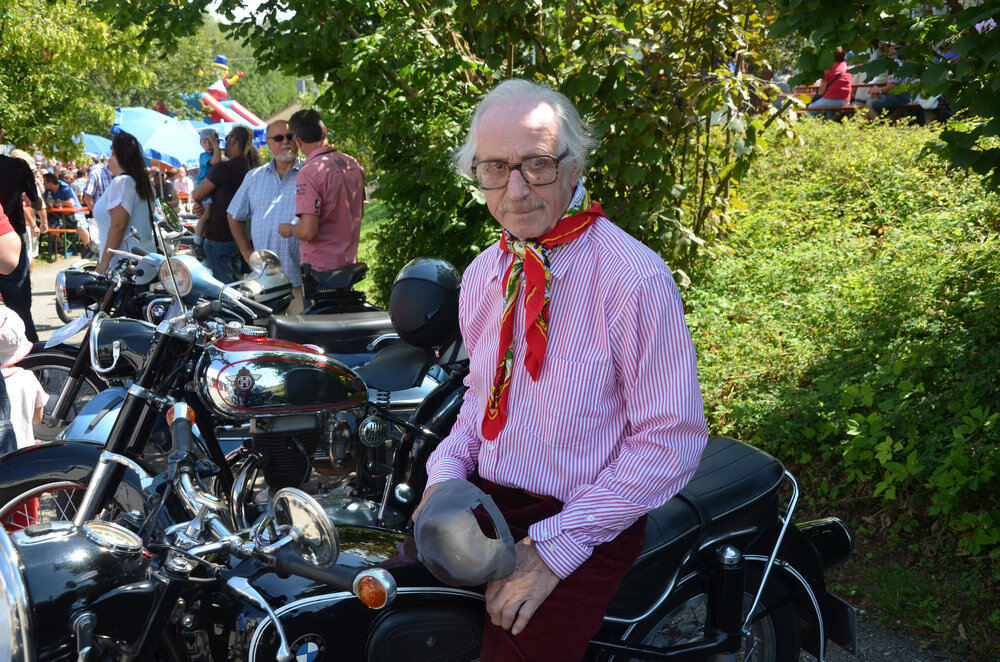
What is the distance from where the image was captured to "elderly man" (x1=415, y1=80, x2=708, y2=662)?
1803 mm

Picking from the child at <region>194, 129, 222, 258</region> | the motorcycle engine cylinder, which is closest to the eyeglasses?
the motorcycle engine cylinder

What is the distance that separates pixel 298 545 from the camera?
5.07 feet

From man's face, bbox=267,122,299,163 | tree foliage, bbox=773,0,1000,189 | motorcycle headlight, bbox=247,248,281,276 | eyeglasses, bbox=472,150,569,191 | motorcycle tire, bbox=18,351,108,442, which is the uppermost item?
tree foliage, bbox=773,0,1000,189

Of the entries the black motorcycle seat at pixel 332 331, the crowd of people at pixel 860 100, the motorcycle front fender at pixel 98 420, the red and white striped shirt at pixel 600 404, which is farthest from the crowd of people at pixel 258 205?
the crowd of people at pixel 860 100

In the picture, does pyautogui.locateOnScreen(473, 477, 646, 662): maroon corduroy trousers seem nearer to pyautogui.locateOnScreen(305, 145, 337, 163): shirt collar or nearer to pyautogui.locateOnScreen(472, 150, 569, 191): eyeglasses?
pyautogui.locateOnScreen(472, 150, 569, 191): eyeglasses

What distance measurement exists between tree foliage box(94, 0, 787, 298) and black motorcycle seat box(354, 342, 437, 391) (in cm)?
197

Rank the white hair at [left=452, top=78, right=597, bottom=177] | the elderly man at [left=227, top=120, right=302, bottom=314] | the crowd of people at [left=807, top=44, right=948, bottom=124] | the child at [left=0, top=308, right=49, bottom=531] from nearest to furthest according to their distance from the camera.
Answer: the white hair at [left=452, top=78, right=597, bottom=177] < the child at [left=0, top=308, right=49, bottom=531] < the elderly man at [left=227, top=120, right=302, bottom=314] < the crowd of people at [left=807, top=44, right=948, bottom=124]

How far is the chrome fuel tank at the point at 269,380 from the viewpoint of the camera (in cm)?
285

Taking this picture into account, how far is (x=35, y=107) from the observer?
12398mm

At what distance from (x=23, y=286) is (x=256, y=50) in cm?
264

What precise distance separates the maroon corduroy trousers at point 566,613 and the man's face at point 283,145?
4766mm

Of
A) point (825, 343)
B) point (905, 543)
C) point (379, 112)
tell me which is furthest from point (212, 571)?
point (379, 112)

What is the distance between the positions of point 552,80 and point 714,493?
372 cm

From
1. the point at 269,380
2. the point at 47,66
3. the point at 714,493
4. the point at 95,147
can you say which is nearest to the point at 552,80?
the point at 269,380
